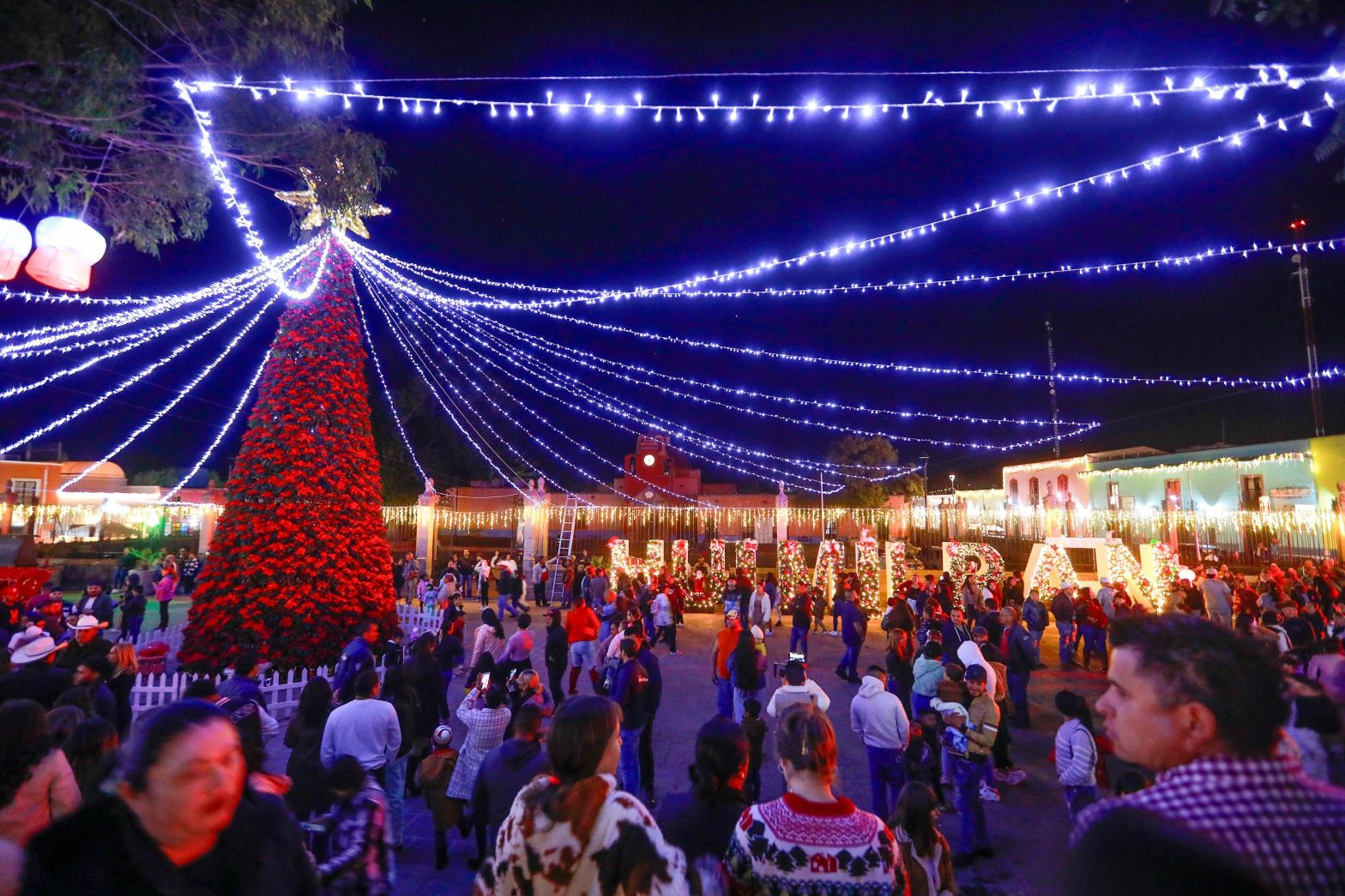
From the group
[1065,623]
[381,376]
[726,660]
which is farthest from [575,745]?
[381,376]

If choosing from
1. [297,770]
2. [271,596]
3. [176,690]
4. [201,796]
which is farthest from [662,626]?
[201,796]

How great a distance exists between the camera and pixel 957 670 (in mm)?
5070

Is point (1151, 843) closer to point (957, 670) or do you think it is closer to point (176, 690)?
point (957, 670)

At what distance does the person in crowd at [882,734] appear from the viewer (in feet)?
15.4

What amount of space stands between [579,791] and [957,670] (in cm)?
407

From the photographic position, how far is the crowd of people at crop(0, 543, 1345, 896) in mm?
1178

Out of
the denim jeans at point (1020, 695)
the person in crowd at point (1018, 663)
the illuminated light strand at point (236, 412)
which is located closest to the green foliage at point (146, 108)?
the illuminated light strand at point (236, 412)

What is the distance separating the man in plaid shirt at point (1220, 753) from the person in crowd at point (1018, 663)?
6886 mm

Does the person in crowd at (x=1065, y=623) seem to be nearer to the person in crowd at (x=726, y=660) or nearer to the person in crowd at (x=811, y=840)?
the person in crowd at (x=726, y=660)

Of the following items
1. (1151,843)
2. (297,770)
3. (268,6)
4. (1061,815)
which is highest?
(268,6)

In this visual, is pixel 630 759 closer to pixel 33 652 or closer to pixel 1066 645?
pixel 33 652

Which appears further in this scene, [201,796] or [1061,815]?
[1061,815]

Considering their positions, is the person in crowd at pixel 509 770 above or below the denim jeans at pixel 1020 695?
above

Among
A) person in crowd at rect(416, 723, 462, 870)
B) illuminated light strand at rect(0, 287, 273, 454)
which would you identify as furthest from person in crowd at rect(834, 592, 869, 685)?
illuminated light strand at rect(0, 287, 273, 454)
